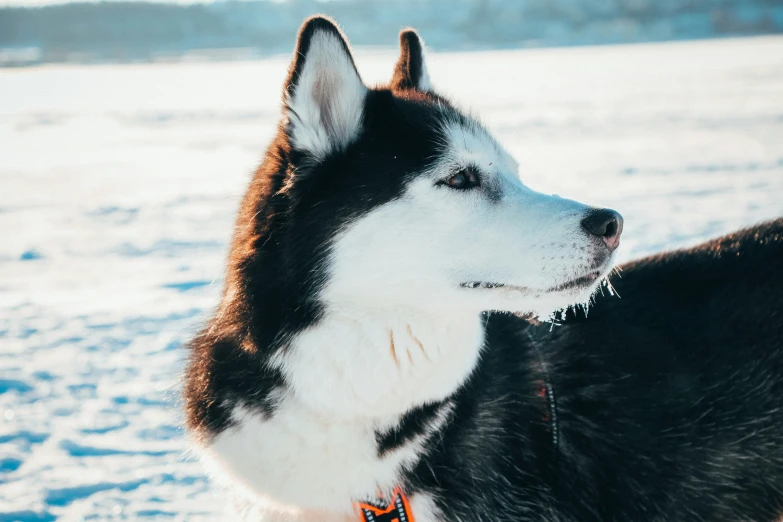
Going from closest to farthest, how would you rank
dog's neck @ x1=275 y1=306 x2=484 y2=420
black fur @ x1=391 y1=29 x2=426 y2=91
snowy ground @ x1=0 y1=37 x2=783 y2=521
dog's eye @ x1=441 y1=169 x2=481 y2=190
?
dog's neck @ x1=275 y1=306 x2=484 y2=420 → dog's eye @ x1=441 y1=169 x2=481 y2=190 → black fur @ x1=391 y1=29 x2=426 y2=91 → snowy ground @ x1=0 y1=37 x2=783 y2=521

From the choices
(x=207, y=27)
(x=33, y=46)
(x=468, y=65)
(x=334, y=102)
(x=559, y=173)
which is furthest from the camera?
(x=207, y=27)

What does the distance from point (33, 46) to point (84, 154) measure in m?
29.6

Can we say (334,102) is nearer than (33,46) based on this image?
Yes

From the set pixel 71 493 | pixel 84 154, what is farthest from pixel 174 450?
pixel 84 154

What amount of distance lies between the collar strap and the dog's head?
46 cm

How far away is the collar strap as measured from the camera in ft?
5.38

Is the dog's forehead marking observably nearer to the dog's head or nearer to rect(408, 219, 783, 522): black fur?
the dog's head

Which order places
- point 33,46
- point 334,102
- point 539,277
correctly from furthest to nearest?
point 33,46 → point 334,102 → point 539,277

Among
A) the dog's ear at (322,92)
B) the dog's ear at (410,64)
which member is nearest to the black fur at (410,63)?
the dog's ear at (410,64)

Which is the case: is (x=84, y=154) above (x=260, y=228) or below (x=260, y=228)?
below

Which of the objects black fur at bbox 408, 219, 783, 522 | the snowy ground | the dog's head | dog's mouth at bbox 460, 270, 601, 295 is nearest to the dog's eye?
the dog's head

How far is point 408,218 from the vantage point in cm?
169

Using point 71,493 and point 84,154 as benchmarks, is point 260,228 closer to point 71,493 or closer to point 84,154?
point 71,493

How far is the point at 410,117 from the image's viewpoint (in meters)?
1.83
